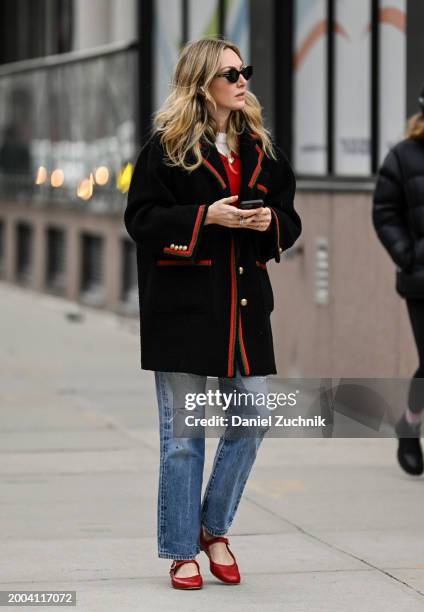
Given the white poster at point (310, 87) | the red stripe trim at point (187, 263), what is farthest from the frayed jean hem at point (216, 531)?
the white poster at point (310, 87)

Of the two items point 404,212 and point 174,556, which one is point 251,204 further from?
point 404,212

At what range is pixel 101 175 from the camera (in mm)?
18609

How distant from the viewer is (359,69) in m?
11.1

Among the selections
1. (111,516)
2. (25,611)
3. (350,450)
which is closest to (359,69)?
(350,450)

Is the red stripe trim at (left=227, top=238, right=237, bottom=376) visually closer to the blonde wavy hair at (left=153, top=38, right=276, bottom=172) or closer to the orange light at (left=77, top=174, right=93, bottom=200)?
the blonde wavy hair at (left=153, top=38, right=276, bottom=172)

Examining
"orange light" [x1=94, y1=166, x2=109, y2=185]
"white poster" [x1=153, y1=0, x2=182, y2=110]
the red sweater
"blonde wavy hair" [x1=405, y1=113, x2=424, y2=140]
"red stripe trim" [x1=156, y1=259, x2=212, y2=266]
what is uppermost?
"white poster" [x1=153, y1=0, x2=182, y2=110]

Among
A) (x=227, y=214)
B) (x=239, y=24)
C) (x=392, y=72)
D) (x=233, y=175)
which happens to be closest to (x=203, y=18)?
A: (x=239, y=24)

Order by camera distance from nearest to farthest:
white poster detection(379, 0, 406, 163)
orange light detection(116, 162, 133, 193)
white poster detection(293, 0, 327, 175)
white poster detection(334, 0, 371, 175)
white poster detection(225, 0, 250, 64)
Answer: white poster detection(379, 0, 406, 163) < white poster detection(334, 0, 371, 175) < white poster detection(293, 0, 327, 175) < white poster detection(225, 0, 250, 64) < orange light detection(116, 162, 133, 193)

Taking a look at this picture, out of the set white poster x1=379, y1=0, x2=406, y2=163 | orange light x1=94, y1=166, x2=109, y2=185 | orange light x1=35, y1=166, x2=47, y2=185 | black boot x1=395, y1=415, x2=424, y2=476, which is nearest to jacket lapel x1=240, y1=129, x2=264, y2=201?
black boot x1=395, y1=415, x2=424, y2=476

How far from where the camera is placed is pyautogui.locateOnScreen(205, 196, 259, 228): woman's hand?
538cm

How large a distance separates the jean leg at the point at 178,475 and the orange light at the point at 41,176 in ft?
53.9

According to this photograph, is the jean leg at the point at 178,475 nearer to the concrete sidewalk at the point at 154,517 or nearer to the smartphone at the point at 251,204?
the concrete sidewalk at the point at 154,517

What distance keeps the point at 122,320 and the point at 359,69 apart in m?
7.02

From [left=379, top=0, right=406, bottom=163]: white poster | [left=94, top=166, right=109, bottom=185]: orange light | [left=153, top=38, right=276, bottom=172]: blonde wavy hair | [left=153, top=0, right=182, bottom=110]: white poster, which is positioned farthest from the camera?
[left=94, top=166, right=109, bottom=185]: orange light
